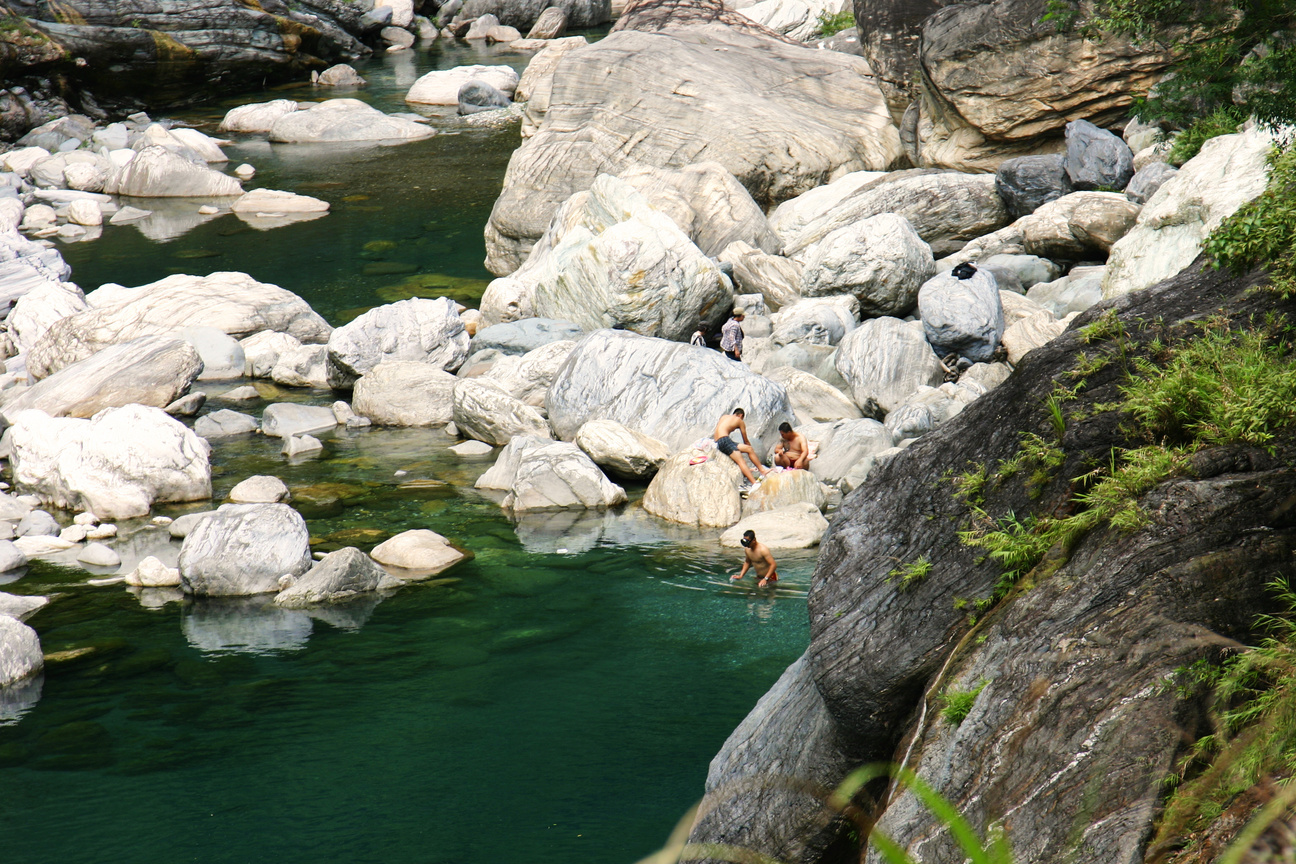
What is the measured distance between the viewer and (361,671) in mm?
11094

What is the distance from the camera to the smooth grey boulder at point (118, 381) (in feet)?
57.3

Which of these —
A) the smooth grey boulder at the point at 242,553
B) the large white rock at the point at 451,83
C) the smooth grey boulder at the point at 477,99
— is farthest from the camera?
the large white rock at the point at 451,83

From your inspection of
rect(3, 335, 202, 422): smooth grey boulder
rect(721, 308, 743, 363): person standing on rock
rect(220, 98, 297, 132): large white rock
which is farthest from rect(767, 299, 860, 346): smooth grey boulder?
rect(220, 98, 297, 132): large white rock

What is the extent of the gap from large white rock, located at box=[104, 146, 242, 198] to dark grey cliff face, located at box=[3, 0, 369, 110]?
7.63m

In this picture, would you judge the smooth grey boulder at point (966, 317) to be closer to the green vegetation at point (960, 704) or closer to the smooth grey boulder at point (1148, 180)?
the smooth grey boulder at point (1148, 180)

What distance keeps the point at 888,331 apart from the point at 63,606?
38.3 ft

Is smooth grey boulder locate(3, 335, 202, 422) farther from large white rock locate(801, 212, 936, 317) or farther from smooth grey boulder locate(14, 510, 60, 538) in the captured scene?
large white rock locate(801, 212, 936, 317)

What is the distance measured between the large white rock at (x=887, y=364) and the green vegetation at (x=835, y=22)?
23.8 m

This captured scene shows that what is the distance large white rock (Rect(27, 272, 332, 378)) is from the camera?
1956 centimetres

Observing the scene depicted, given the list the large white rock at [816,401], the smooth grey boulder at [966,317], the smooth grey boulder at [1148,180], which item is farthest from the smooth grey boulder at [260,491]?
the smooth grey boulder at [1148,180]

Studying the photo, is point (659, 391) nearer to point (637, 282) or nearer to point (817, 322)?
point (637, 282)

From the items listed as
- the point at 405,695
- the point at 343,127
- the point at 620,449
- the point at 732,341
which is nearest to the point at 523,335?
the point at 732,341

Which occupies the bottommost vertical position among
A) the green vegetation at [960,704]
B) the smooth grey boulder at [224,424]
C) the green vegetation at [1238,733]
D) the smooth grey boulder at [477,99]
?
the smooth grey boulder at [224,424]

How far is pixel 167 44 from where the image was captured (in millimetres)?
36781
